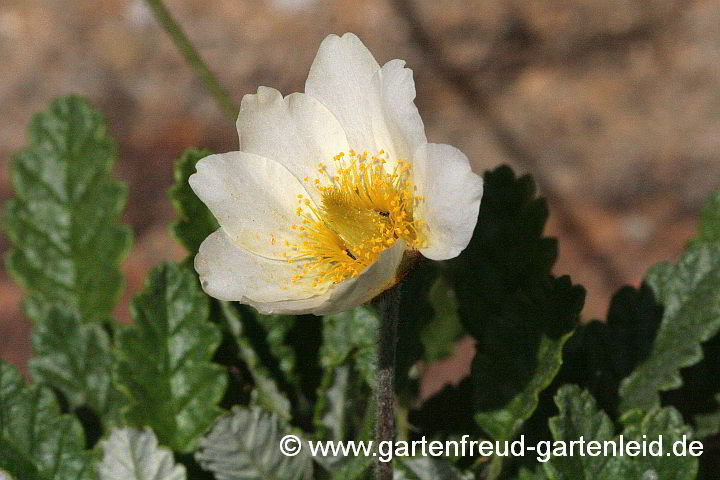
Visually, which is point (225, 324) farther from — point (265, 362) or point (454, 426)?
point (454, 426)

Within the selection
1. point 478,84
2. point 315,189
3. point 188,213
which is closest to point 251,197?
point 315,189

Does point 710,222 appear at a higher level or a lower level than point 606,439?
higher

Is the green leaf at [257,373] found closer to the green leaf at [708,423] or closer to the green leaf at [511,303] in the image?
the green leaf at [511,303]

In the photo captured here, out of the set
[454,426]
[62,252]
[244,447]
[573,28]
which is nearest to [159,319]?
[244,447]

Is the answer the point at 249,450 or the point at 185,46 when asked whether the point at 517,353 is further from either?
the point at 185,46

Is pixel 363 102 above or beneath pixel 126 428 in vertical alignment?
above

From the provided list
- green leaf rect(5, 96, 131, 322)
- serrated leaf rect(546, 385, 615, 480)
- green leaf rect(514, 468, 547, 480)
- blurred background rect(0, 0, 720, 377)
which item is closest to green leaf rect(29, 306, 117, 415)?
green leaf rect(5, 96, 131, 322)

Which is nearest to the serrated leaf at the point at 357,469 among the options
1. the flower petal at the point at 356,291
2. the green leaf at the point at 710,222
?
the flower petal at the point at 356,291
